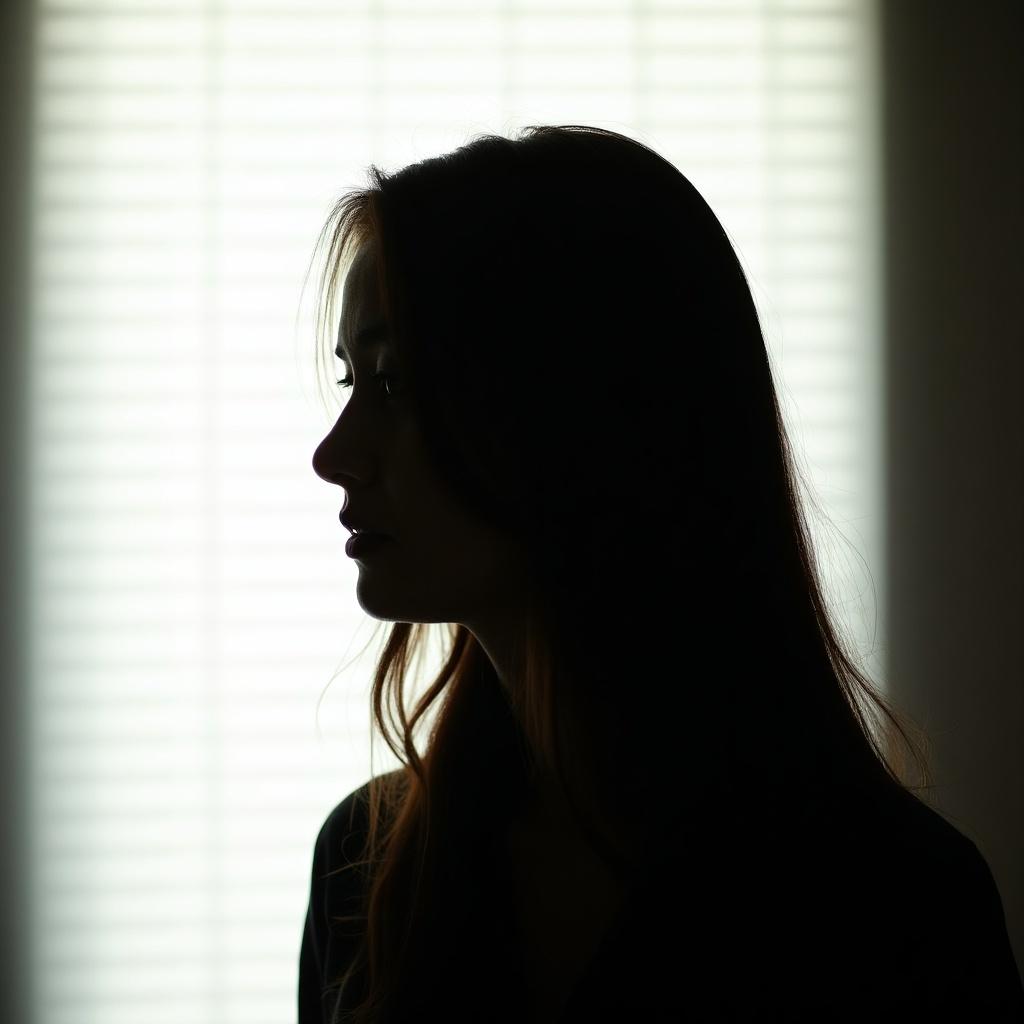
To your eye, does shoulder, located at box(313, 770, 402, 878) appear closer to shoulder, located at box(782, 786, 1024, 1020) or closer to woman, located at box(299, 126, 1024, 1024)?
woman, located at box(299, 126, 1024, 1024)

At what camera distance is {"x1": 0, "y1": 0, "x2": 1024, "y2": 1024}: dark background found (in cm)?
128

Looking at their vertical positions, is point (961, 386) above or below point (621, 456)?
above

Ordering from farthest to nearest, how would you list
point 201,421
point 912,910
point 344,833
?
point 201,421 → point 344,833 → point 912,910

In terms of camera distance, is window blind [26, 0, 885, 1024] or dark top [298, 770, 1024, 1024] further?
window blind [26, 0, 885, 1024]

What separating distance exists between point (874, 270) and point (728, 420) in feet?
2.74

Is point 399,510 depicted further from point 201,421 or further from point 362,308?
point 201,421

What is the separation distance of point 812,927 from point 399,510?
42cm

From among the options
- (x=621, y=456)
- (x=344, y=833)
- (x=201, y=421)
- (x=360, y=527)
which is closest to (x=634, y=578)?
(x=621, y=456)

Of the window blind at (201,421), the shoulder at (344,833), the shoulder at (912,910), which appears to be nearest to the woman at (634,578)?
the shoulder at (912,910)

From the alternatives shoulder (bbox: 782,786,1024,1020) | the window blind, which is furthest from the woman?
the window blind

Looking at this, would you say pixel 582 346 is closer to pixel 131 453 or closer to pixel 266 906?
pixel 131 453

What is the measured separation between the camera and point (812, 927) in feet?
1.99

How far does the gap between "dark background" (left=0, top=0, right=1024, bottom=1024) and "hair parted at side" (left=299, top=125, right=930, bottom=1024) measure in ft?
2.43

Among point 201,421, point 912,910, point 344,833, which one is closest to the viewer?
point 912,910
